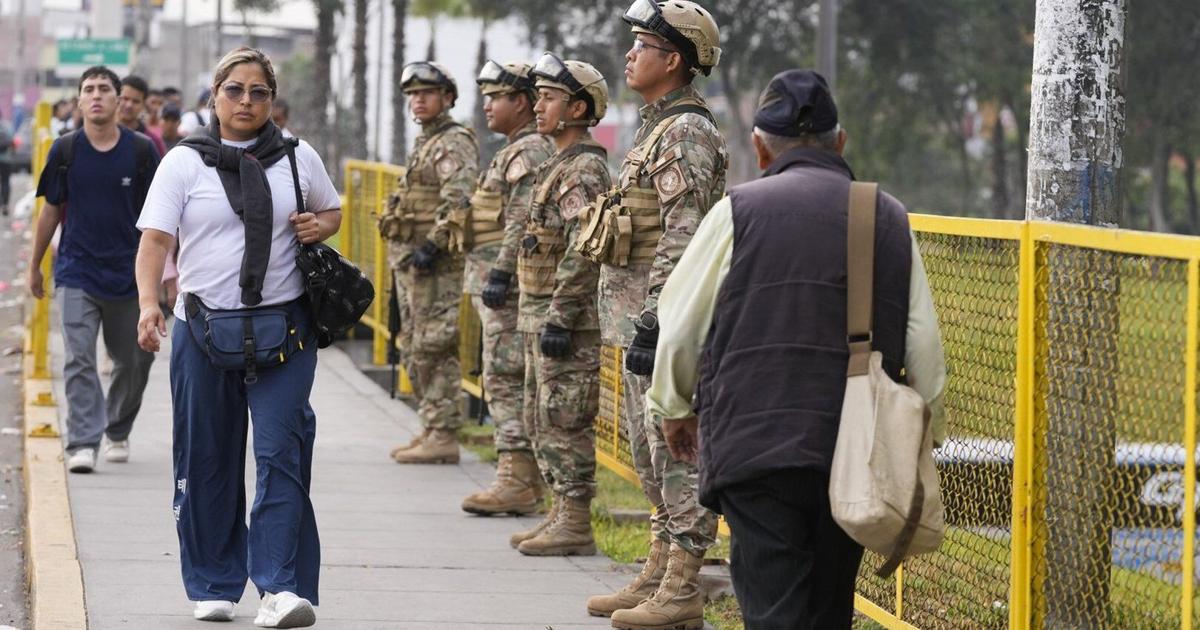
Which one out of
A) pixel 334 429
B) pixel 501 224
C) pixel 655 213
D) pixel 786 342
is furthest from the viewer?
pixel 334 429

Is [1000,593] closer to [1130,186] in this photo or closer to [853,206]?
[853,206]

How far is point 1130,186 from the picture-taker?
43906mm

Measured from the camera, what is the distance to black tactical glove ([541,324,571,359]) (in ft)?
23.5

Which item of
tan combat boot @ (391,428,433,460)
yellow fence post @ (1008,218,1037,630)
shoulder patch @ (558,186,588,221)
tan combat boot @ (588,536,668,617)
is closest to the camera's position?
yellow fence post @ (1008,218,1037,630)

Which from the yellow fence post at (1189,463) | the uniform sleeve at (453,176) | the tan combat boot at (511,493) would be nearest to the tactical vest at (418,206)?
the uniform sleeve at (453,176)

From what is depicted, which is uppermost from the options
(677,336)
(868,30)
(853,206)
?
(868,30)

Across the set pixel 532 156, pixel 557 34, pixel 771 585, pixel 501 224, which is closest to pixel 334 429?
pixel 501 224

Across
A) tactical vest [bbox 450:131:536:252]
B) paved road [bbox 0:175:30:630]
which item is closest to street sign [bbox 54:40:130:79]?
paved road [bbox 0:175:30:630]

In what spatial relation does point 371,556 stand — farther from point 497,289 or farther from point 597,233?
point 597,233

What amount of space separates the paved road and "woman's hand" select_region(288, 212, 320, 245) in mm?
1700

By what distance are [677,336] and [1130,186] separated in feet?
136

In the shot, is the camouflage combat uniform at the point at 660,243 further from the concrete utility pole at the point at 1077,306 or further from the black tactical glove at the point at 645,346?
the concrete utility pole at the point at 1077,306

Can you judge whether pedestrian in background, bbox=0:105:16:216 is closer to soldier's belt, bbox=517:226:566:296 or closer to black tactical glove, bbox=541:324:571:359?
soldier's belt, bbox=517:226:566:296

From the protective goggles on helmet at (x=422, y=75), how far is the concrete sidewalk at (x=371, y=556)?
203 centimetres
